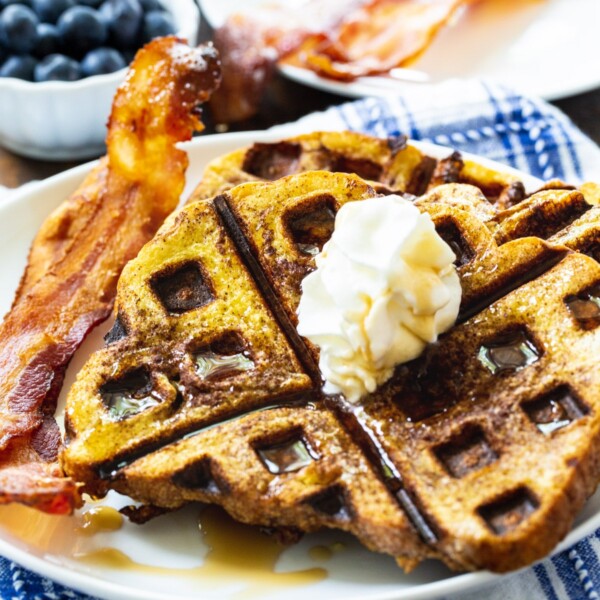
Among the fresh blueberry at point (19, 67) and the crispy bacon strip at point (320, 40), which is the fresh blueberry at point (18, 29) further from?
the crispy bacon strip at point (320, 40)

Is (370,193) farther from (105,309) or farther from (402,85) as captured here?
(402,85)

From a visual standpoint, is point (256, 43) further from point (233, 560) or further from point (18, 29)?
point (233, 560)

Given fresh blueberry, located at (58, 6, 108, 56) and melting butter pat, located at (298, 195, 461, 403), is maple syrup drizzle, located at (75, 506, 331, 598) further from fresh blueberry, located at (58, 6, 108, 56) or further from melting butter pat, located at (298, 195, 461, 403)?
fresh blueberry, located at (58, 6, 108, 56)

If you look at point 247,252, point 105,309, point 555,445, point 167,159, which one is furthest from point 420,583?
point 167,159

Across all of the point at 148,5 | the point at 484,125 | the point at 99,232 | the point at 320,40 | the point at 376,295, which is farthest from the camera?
the point at 320,40

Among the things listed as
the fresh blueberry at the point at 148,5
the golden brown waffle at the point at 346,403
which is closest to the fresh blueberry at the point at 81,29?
the fresh blueberry at the point at 148,5

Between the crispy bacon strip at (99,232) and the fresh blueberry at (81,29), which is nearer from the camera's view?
the crispy bacon strip at (99,232)

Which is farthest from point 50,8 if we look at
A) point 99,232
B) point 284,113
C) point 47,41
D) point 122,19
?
point 99,232
